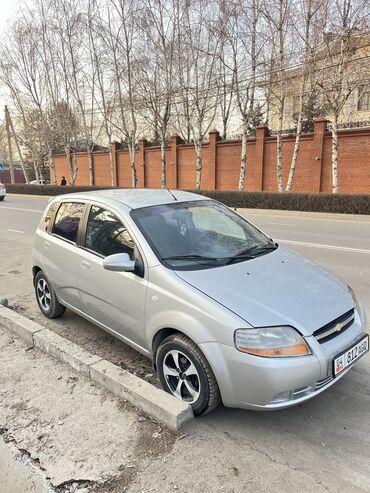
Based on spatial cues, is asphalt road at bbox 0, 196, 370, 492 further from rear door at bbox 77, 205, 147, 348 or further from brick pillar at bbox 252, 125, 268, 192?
brick pillar at bbox 252, 125, 268, 192

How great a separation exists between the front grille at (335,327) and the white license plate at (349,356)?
0.44 ft

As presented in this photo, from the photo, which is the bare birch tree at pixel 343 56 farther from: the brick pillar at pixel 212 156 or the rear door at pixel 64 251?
the rear door at pixel 64 251

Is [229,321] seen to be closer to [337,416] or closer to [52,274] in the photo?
[337,416]

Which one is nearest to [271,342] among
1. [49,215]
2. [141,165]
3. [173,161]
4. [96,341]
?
[96,341]

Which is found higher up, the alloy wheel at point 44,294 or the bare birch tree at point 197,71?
the bare birch tree at point 197,71

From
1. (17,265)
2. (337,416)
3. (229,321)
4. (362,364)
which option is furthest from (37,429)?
(17,265)

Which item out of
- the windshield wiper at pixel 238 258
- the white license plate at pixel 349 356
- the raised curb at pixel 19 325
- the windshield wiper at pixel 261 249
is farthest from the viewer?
the raised curb at pixel 19 325

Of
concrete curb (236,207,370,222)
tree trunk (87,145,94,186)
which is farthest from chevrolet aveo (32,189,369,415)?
tree trunk (87,145,94,186)

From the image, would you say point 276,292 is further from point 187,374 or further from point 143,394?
point 143,394

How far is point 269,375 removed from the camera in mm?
2424

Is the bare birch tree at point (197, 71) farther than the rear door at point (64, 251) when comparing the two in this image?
Yes

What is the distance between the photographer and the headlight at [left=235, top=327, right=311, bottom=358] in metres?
2.46

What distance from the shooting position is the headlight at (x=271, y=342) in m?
2.46

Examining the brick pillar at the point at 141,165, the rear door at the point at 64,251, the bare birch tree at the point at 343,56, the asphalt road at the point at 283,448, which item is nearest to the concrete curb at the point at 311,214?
the bare birch tree at the point at 343,56
